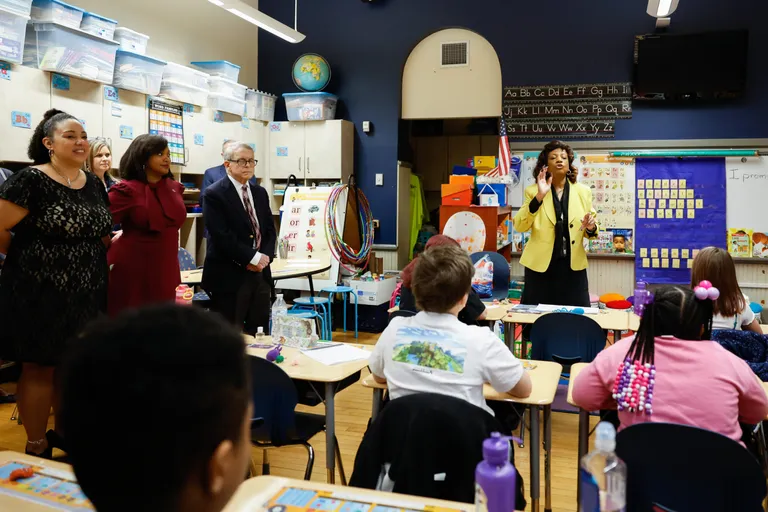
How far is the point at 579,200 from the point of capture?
4.46 m

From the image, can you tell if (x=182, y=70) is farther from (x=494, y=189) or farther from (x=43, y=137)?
(x=43, y=137)

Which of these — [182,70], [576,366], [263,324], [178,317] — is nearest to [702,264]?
[576,366]

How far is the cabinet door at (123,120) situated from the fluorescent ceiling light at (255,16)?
1087mm

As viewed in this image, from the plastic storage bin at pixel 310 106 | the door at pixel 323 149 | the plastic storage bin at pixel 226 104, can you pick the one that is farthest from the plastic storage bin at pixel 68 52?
the door at pixel 323 149

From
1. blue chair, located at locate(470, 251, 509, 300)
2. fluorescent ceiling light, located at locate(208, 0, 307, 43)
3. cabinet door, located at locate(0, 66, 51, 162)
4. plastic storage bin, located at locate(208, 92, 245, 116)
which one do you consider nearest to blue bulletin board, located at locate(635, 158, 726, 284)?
blue chair, located at locate(470, 251, 509, 300)

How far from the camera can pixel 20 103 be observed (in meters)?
4.71

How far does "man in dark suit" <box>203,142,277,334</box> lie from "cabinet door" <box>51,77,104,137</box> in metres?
1.89

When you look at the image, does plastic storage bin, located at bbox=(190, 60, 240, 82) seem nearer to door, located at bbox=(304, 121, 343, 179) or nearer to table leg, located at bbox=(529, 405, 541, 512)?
door, located at bbox=(304, 121, 343, 179)

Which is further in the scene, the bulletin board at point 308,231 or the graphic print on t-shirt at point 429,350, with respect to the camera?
the bulletin board at point 308,231

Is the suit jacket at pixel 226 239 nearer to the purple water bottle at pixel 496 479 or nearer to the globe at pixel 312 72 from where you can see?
the purple water bottle at pixel 496 479

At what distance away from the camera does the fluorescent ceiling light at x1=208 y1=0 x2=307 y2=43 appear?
566cm

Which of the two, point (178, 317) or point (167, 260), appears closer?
point (178, 317)

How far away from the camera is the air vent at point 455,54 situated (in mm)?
7406

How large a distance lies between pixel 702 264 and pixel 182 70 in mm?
5019
